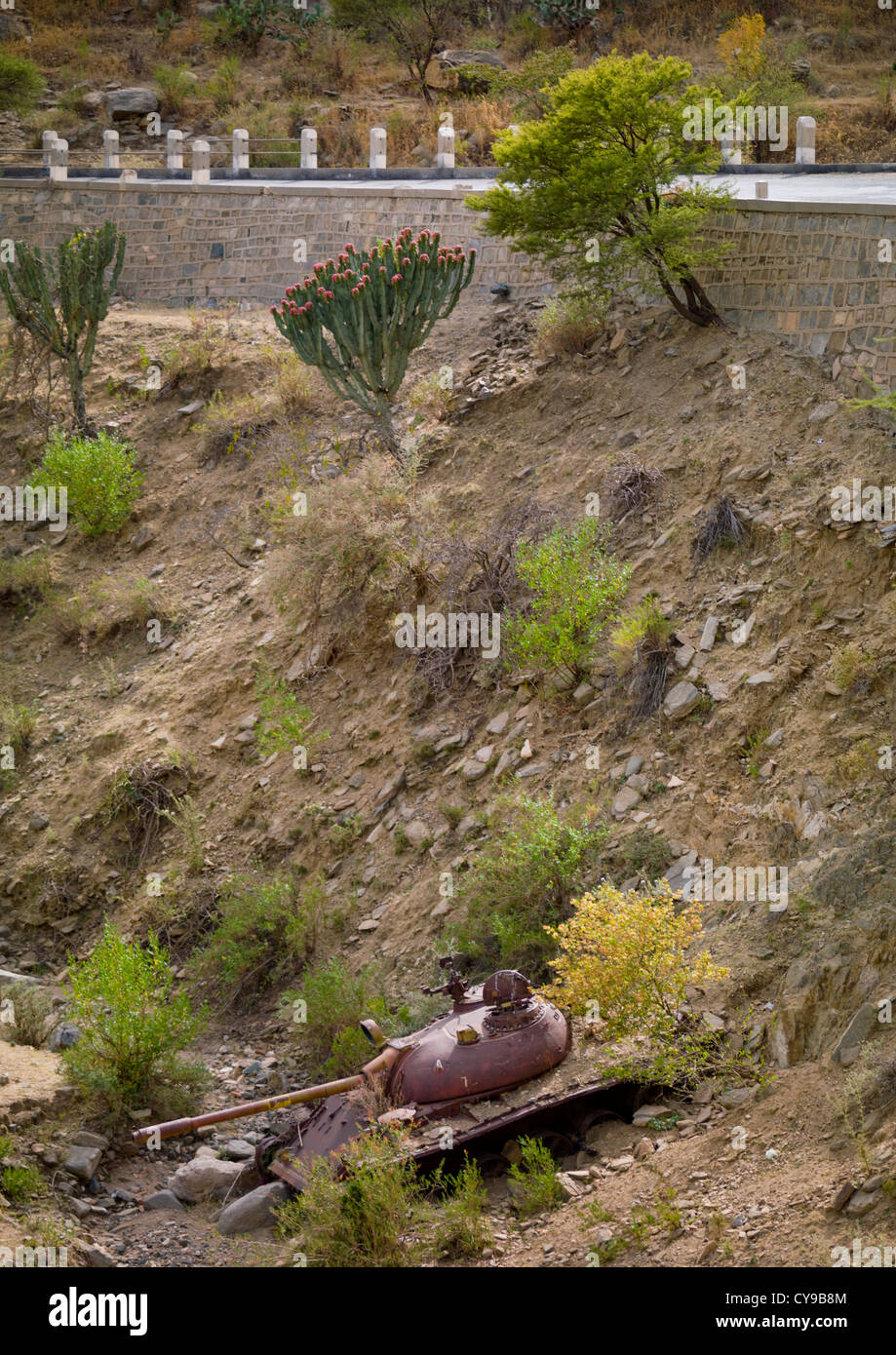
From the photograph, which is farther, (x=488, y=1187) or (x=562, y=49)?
(x=562, y=49)

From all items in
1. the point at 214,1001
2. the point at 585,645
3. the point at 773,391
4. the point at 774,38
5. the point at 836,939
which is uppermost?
the point at 774,38

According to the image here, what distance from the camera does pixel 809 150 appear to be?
17.7 meters

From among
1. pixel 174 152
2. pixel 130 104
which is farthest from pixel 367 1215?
pixel 130 104

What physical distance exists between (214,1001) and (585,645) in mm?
3878

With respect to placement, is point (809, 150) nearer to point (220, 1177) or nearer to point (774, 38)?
point (774, 38)

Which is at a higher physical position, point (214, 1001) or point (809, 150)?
point (809, 150)

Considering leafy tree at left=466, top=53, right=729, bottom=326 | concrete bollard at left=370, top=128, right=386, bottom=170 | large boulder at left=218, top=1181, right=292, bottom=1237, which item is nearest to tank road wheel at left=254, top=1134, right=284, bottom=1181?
large boulder at left=218, top=1181, right=292, bottom=1237

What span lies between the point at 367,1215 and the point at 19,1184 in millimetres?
2118

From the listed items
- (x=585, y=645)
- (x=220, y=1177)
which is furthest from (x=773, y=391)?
(x=220, y=1177)

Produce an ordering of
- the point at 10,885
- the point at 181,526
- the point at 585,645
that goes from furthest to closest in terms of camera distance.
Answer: the point at 181,526 < the point at 10,885 < the point at 585,645

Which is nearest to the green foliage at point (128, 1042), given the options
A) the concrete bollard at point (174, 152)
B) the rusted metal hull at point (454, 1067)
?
the rusted metal hull at point (454, 1067)

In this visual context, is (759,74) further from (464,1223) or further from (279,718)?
(464,1223)

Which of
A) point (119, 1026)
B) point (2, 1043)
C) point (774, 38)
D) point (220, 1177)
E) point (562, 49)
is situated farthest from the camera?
point (774, 38)

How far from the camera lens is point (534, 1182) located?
6324 millimetres
